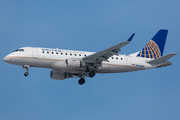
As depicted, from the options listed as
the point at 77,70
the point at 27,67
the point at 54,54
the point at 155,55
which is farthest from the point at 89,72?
the point at 155,55

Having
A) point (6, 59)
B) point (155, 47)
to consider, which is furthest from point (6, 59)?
point (155, 47)

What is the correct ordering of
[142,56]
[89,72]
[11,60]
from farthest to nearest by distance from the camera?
1. [142,56]
2. [89,72]
3. [11,60]

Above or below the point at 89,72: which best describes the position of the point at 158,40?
above

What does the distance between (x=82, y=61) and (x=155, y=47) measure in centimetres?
1266

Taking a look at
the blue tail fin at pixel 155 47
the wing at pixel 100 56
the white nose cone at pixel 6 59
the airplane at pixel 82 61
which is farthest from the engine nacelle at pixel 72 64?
the blue tail fin at pixel 155 47

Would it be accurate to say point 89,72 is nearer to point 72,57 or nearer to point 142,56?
point 72,57

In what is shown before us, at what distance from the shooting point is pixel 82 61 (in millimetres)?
40344

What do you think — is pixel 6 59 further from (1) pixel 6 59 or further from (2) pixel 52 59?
(2) pixel 52 59

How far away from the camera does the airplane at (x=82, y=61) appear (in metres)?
38.9

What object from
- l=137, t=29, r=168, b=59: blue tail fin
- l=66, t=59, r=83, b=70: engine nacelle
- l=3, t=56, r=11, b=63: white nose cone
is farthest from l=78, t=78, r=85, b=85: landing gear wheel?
l=3, t=56, r=11, b=63: white nose cone

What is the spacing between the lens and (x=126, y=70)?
1688 inches

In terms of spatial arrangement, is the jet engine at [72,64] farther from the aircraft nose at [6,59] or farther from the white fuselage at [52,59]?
the aircraft nose at [6,59]

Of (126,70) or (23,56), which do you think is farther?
(126,70)

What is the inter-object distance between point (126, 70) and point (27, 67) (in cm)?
1334
